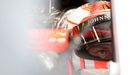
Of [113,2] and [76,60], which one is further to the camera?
[76,60]

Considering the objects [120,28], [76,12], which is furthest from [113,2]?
[76,12]

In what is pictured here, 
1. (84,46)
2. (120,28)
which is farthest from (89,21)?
(120,28)

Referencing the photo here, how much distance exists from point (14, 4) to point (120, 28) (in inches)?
10.2

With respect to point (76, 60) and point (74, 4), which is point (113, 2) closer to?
point (76, 60)

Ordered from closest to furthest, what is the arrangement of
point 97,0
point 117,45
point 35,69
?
point 117,45, point 35,69, point 97,0

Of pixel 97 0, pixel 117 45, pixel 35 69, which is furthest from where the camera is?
pixel 97 0

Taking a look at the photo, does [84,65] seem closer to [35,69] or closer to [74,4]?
[35,69]

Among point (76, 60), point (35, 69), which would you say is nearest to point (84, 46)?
point (76, 60)

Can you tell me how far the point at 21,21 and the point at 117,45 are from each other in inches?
9.5

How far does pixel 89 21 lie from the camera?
0.65m

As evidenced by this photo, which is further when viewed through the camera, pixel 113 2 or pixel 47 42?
pixel 47 42

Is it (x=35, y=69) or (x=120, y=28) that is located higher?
(x=120, y=28)

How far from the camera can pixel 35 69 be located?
58 centimetres

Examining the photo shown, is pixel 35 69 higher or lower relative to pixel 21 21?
lower
